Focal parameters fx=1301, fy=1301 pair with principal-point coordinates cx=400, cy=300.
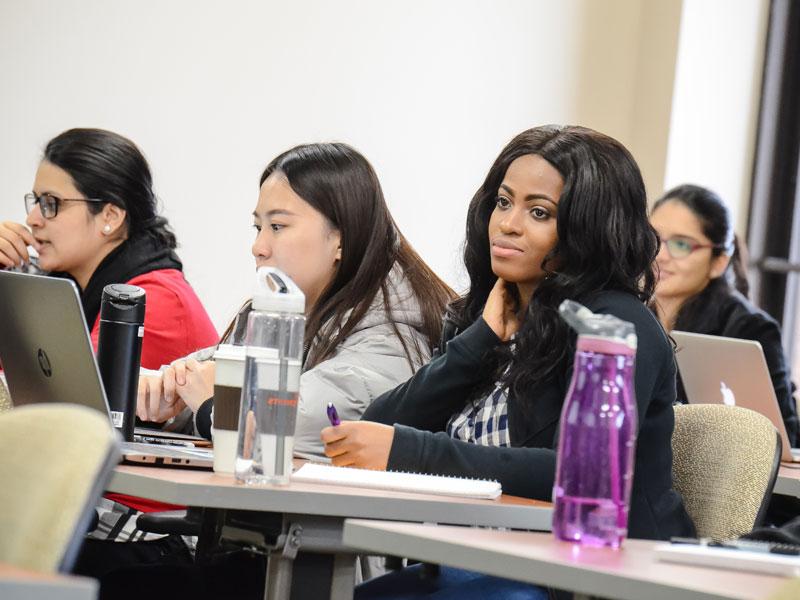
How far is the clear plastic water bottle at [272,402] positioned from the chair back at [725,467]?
0.76m

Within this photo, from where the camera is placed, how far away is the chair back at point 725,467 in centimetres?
204

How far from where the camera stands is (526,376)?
79.4 inches

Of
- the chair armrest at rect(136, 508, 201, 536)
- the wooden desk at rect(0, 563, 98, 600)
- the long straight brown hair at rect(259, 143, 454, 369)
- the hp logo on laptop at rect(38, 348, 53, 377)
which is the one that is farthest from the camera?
the long straight brown hair at rect(259, 143, 454, 369)

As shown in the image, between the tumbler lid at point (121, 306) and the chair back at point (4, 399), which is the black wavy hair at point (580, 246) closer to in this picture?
the tumbler lid at point (121, 306)

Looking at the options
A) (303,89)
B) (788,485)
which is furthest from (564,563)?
(303,89)

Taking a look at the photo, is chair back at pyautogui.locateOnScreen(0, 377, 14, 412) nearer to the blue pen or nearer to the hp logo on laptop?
the hp logo on laptop

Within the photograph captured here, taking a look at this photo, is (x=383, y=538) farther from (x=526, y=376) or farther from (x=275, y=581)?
(x=526, y=376)

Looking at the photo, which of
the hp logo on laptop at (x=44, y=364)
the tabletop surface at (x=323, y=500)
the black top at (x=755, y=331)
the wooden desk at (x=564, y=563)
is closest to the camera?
the wooden desk at (x=564, y=563)

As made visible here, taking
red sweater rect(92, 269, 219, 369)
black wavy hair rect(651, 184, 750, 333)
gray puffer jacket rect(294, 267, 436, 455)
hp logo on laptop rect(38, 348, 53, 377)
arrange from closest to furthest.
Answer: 1. hp logo on laptop rect(38, 348, 53, 377)
2. gray puffer jacket rect(294, 267, 436, 455)
3. red sweater rect(92, 269, 219, 369)
4. black wavy hair rect(651, 184, 750, 333)

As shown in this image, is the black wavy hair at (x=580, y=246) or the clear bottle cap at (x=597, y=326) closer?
the clear bottle cap at (x=597, y=326)

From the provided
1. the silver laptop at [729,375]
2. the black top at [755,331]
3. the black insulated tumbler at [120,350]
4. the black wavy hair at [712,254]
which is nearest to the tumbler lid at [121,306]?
the black insulated tumbler at [120,350]

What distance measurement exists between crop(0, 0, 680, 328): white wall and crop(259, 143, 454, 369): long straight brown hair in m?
1.72

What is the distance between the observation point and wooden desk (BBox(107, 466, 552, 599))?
1.52m

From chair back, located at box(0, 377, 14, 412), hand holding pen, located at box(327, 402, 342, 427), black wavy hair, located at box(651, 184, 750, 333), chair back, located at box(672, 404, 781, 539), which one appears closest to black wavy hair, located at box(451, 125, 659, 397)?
chair back, located at box(672, 404, 781, 539)
